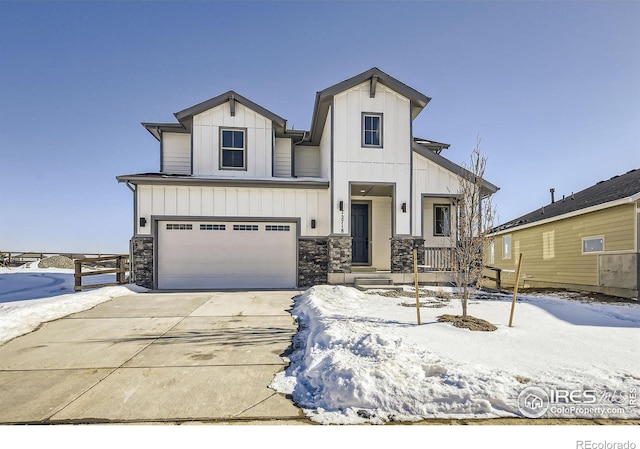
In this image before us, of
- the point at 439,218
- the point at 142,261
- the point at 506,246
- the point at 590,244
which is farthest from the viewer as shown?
the point at 506,246

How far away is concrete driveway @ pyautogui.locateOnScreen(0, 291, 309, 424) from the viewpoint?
2.93m

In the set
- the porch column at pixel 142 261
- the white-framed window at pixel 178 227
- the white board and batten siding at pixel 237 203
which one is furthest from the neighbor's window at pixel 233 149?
the porch column at pixel 142 261

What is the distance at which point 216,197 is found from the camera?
442 inches

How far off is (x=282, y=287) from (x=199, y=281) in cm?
301

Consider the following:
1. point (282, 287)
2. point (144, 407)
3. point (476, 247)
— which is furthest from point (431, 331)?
point (282, 287)

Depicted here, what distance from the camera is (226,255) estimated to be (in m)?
11.4

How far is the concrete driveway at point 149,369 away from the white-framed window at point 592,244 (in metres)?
11.8

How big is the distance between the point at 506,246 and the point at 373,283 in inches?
461

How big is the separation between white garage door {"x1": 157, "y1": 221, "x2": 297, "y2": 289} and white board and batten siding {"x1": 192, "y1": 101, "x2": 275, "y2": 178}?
2.28 meters

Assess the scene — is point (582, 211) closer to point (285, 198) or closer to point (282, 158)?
point (285, 198)

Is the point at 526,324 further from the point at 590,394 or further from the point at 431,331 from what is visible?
the point at 590,394

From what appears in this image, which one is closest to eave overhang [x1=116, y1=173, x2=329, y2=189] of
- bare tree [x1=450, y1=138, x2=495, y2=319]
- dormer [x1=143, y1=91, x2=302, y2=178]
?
dormer [x1=143, y1=91, x2=302, y2=178]

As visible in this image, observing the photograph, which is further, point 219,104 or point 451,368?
point 219,104

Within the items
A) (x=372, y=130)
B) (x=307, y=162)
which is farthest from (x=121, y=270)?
(x=372, y=130)
